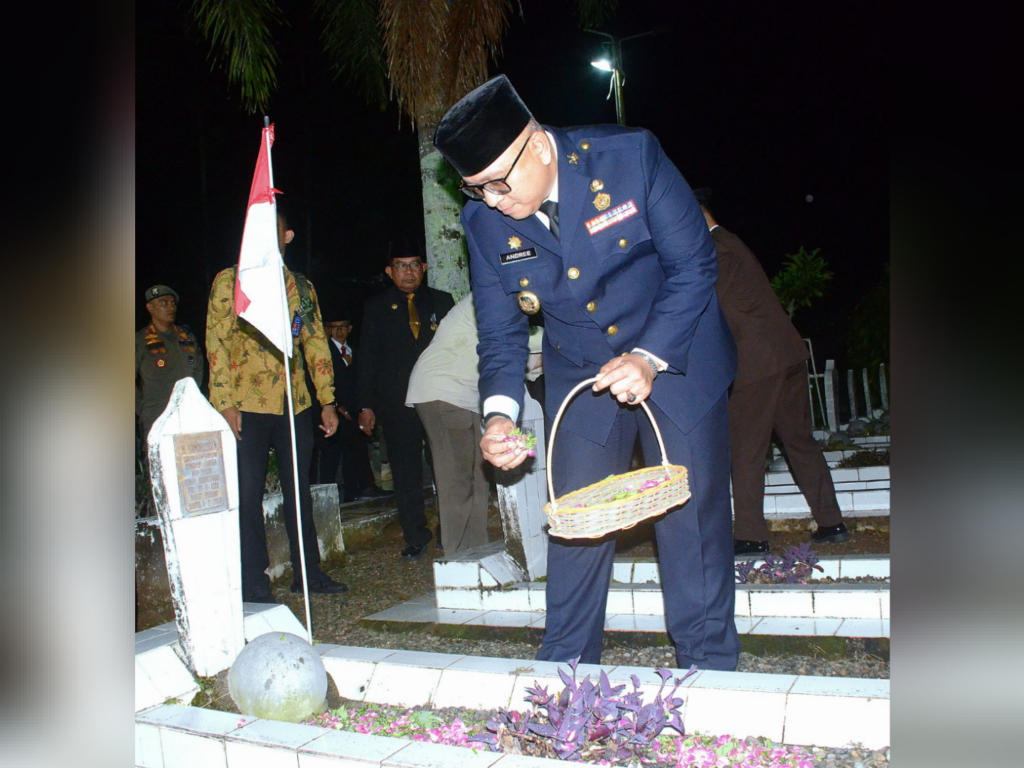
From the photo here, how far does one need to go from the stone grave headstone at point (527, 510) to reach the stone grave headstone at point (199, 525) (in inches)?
65.3

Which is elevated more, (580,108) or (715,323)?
(580,108)

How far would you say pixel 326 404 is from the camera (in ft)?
17.3

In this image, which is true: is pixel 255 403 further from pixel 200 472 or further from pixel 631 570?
pixel 631 570

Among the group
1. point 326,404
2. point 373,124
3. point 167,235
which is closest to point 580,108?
point 373,124

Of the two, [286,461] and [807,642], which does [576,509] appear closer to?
[807,642]

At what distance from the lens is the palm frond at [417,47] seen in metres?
6.84

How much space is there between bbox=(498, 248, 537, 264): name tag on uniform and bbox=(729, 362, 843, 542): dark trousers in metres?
2.49

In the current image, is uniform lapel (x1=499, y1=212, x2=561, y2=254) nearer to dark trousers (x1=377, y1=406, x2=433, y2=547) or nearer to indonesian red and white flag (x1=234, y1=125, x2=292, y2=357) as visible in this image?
indonesian red and white flag (x1=234, y1=125, x2=292, y2=357)

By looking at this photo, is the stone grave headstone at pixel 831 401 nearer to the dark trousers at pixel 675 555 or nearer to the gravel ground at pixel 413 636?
the gravel ground at pixel 413 636

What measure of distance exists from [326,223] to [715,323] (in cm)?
1572

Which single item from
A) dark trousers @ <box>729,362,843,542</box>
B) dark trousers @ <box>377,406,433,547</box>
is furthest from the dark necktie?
dark trousers @ <box>377,406,433,547</box>

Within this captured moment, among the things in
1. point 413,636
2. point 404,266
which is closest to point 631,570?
point 413,636

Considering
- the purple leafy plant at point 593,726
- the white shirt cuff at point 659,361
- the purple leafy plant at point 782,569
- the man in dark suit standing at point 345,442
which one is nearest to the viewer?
the purple leafy plant at point 593,726

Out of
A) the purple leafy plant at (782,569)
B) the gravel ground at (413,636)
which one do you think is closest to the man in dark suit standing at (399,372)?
the gravel ground at (413,636)
